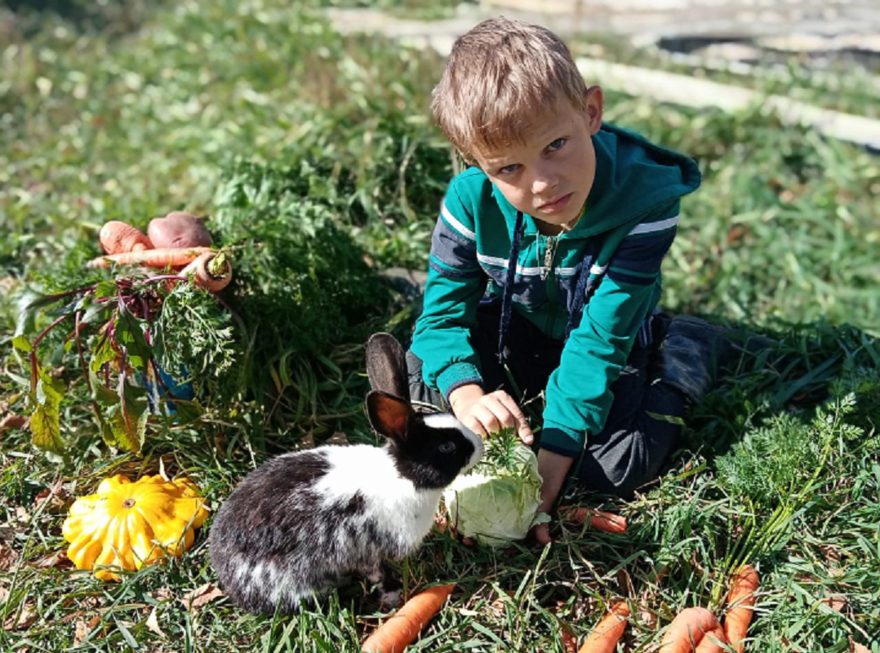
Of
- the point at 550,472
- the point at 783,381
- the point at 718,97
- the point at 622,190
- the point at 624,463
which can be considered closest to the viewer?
the point at 622,190

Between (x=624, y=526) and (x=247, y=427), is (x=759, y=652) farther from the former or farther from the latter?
(x=247, y=427)

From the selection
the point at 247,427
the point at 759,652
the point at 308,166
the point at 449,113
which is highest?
the point at 449,113

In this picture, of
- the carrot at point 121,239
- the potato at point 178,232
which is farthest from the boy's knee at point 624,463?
the carrot at point 121,239

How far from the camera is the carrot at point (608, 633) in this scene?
3115 millimetres

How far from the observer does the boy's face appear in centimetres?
317

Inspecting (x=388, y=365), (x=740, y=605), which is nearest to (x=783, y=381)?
(x=740, y=605)

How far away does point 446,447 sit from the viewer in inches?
125

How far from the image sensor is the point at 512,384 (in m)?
4.08

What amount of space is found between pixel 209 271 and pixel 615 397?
176 cm

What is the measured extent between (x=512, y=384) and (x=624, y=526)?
816 millimetres

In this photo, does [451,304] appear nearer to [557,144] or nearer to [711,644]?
[557,144]

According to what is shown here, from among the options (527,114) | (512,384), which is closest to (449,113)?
(527,114)

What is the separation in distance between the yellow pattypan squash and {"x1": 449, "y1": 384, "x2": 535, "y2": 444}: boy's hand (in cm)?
111

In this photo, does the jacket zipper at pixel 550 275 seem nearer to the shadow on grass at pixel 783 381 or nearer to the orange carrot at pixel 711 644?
the shadow on grass at pixel 783 381
